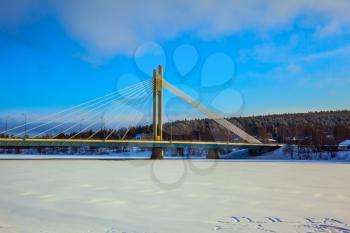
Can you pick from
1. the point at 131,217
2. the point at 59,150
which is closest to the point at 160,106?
the point at 131,217

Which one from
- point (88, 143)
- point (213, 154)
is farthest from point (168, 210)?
point (213, 154)

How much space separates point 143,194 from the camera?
33.3 feet

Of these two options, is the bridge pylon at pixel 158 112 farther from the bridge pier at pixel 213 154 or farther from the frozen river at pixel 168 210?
the frozen river at pixel 168 210

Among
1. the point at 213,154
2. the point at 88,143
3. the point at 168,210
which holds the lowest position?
the point at 168,210

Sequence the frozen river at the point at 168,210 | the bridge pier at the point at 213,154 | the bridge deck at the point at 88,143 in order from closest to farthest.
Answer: the frozen river at the point at 168,210
the bridge deck at the point at 88,143
the bridge pier at the point at 213,154

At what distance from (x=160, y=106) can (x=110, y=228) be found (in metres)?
38.9

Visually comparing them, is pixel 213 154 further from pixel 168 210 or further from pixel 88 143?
pixel 168 210

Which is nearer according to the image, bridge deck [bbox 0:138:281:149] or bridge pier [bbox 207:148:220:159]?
bridge deck [bbox 0:138:281:149]

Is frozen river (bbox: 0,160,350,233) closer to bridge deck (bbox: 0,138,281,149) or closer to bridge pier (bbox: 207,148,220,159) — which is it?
bridge deck (bbox: 0,138,281,149)

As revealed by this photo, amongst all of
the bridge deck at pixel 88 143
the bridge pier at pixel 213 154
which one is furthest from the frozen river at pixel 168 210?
the bridge pier at pixel 213 154

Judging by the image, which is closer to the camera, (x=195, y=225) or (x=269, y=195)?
(x=195, y=225)

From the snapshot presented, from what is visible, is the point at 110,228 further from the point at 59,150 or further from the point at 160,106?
the point at 59,150

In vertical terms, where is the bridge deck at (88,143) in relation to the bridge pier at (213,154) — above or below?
above

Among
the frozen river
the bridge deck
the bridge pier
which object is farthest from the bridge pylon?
the frozen river
